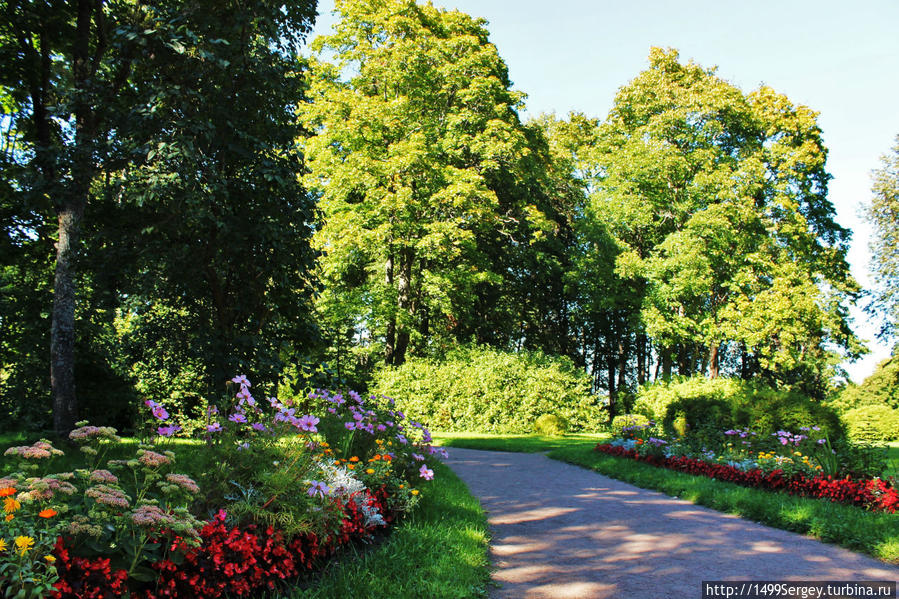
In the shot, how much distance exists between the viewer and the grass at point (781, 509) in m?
4.79

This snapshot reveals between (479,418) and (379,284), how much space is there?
5633 millimetres

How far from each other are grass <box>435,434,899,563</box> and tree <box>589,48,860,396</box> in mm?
12291

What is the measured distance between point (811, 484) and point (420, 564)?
5.26 meters

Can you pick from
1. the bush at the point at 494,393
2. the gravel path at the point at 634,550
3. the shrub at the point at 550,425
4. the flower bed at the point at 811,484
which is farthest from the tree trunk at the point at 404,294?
the gravel path at the point at 634,550

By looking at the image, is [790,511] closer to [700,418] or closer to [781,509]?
[781,509]

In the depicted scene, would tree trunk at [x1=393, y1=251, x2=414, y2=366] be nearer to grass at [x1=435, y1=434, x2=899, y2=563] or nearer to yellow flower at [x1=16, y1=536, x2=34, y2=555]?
grass at [x1=435, y1=434, x2=899, y2=563]

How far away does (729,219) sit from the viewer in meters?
19.9

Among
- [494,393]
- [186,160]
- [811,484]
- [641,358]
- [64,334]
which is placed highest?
[186,160]

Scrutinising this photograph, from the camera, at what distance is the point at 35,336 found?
9.21 m

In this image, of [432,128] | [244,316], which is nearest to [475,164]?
[432,128]

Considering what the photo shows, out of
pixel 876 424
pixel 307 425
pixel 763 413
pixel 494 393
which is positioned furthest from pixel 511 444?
pixel 876 424

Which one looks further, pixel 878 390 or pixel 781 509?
pixel 878 390

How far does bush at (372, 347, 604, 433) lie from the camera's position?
18.0 metres

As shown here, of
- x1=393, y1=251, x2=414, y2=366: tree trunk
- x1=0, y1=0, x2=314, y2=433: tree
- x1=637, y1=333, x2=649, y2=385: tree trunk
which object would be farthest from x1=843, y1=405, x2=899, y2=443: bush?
x1=0, y1=0, x2=314, y2=433: tree
